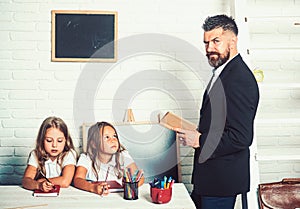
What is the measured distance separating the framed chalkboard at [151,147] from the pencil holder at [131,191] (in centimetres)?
62

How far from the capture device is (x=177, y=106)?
112 inches

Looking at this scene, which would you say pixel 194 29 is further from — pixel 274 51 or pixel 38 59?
pixel 38 59

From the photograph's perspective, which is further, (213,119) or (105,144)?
(105,144)

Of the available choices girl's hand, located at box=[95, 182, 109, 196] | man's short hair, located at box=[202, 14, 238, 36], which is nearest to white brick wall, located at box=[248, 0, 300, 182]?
man's short hair, located at box=[202, 14, 238, 36]

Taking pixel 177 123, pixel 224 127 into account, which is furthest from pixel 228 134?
pixel 177 123

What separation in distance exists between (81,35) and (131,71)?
1.39 ft

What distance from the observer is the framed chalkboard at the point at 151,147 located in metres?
2.71

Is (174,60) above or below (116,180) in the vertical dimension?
above

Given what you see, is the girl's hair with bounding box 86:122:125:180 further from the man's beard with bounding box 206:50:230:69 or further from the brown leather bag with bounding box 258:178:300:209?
the brown leather bag with bounding box 258:178:300:209

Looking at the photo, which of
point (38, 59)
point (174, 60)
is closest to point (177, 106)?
point (174, 60)

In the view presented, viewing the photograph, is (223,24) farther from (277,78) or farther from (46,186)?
(46,186)

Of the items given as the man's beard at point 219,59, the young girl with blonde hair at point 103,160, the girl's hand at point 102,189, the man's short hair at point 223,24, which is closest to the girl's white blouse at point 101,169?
the young girl with blonde hair at point 103,160

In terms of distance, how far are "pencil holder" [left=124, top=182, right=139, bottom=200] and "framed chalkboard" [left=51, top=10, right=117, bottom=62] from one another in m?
1.03

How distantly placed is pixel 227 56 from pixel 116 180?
0.98 meters
